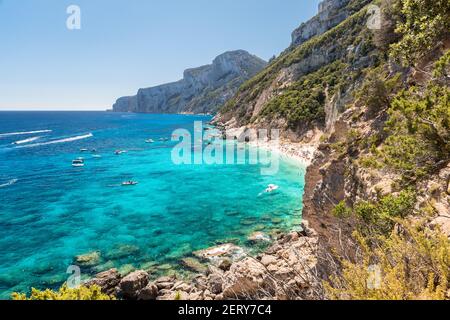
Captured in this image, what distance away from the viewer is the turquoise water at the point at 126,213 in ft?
63.2

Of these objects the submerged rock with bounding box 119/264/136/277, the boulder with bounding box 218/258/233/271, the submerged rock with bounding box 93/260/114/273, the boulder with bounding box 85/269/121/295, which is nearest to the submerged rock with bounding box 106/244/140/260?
the submerged rock with bounding box 93/260/114/273

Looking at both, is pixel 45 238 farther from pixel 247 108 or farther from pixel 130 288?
pixel 247 108

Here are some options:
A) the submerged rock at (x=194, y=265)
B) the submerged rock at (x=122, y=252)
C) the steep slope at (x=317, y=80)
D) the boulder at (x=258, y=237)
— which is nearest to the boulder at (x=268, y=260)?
the boulder at (x=258, y=237)

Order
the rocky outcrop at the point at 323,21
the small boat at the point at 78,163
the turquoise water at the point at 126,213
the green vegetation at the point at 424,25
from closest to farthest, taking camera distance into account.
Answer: the green vegetation at the point at 424,25, the turquoise water at the point at 126,213, the small boat at the point at 78,163, the rocky outcrop at the point at 323,21

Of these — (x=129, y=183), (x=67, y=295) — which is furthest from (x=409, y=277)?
(x=129, y=183)

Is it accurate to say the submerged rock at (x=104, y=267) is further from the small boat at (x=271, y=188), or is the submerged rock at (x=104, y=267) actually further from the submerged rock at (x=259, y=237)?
the small boat at (x=271, y=188)

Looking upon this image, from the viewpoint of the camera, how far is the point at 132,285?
50.4 ft

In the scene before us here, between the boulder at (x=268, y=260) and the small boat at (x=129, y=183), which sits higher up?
the small boat at (x=129, y=183)

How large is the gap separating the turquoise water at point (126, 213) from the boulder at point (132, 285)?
1.87 m

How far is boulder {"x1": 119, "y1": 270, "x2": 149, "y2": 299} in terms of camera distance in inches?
599

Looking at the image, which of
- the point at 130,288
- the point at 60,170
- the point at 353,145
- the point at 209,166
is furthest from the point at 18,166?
the point at 353,145

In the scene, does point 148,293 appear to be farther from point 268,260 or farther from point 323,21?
point 323,21

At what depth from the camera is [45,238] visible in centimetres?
2256
